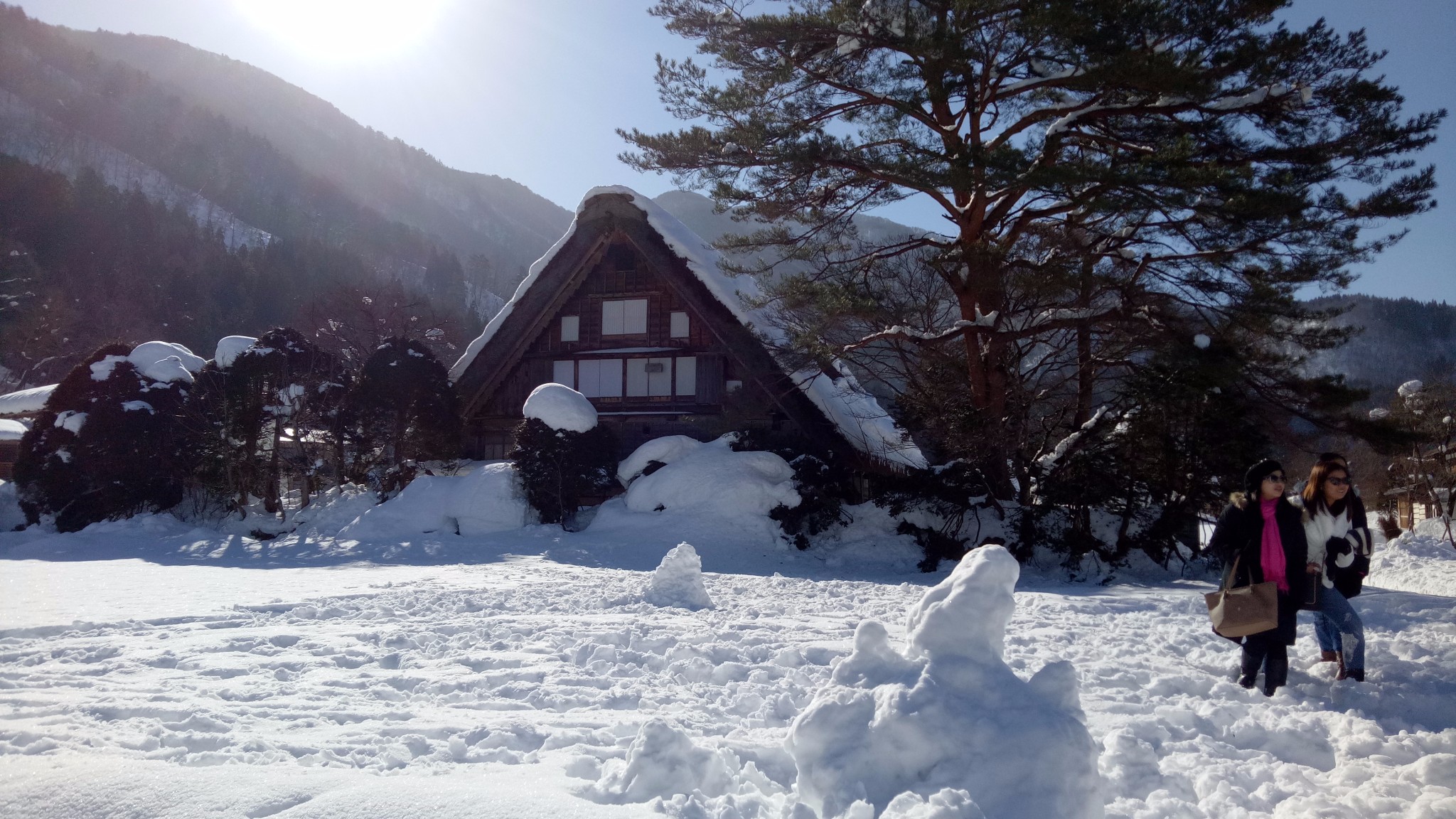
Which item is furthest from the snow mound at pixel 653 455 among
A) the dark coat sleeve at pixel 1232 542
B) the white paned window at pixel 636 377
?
the dark coat sleeve at pixel 1232 542

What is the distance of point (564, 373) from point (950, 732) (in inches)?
595

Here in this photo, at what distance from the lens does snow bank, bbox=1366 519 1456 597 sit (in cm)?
1491

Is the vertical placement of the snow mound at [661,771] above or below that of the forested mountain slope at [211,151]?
below

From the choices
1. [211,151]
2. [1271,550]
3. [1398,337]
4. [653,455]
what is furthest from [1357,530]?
[211,151]

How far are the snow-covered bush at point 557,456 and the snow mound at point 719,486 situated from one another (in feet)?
2.72

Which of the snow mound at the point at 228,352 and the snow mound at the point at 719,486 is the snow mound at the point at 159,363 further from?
the snow mound at the point at 719,486

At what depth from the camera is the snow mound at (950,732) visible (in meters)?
2.37

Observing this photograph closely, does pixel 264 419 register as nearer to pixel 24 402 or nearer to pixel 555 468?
pixel 555 468

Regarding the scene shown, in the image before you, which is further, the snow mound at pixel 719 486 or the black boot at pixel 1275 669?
the snow mound at pixel 719 486

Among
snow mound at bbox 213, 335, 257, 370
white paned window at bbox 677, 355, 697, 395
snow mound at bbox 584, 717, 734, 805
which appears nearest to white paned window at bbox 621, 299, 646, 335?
white paned window at bbox 677, 355, 697, 395

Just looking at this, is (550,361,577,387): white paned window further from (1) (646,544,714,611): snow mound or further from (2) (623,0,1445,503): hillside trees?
(1) (646,544,714,611): snow mound

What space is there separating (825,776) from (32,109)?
9212 centimetres

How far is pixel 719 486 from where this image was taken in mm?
12891

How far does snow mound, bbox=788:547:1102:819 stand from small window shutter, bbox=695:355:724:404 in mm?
13150
